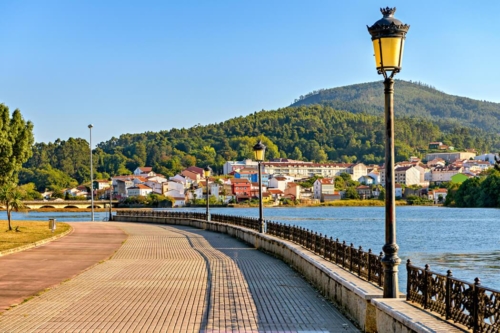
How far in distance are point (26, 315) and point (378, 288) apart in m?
5.58

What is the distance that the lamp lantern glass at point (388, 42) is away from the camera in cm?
1012

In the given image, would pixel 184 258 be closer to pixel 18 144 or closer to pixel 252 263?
pixel 252 263

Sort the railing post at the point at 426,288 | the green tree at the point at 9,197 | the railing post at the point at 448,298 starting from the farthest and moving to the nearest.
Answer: the green tree at the point at 9,197 < the railing post at the point at 426,288 < the railing post at the point at 448,298

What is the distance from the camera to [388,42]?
33.4 feet

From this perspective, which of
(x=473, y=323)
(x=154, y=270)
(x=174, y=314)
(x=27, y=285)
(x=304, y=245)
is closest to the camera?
(x=473, y=323)

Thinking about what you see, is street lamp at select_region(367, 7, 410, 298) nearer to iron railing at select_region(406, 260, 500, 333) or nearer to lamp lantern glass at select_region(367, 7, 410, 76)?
lamp lantern glass at select_region(367, 7, 410, 76)

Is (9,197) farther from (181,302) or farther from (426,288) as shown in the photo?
(426,288)

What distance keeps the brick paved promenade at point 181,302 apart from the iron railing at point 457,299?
1.75 metres

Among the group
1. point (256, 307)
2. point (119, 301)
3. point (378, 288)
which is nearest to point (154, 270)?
point (119, 301)

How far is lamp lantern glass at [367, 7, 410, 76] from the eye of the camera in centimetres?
1012

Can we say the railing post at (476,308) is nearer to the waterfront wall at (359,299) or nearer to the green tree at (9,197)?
the waterfront wall at (359,299)

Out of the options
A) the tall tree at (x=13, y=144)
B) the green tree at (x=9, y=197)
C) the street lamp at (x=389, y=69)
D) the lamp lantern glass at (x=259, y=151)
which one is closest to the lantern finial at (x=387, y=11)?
the street lamp at (x=389, y=69)

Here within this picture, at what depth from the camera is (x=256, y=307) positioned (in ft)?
42.2

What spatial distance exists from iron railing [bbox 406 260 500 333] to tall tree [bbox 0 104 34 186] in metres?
39.2
